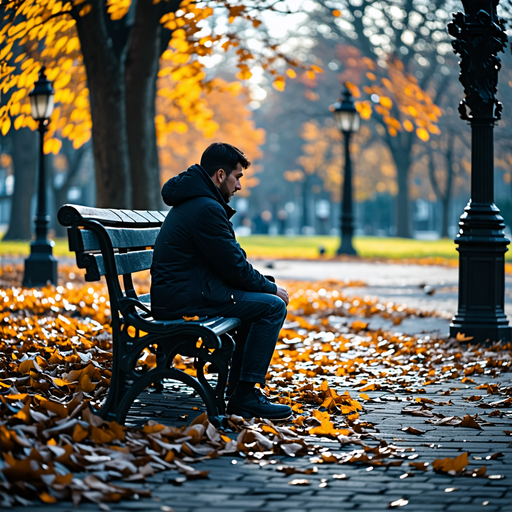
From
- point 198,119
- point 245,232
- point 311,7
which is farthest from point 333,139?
point 198,119

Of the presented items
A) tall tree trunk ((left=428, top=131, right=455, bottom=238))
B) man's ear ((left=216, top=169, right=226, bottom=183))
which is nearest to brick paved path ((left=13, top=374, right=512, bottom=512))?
man's ear ((left=216, top=169, right=226, bottom=183))

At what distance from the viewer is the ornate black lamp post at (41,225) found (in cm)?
1227

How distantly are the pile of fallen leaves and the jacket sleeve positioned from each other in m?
0.82

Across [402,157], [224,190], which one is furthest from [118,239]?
[402,157]

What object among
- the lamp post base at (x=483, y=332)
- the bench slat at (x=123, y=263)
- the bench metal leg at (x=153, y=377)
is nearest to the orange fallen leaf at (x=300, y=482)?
the bench metal leg at (x=153, y=377)

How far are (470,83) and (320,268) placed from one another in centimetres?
1145

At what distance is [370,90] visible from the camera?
1330 centimetres

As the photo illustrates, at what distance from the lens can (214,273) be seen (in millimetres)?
4758

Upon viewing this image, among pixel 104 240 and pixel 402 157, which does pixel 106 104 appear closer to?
pixel 104 240

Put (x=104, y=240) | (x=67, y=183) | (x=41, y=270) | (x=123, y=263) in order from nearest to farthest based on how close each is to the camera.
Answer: (x=104, y=240), (x=123, y=263), (x=41, y=270), (x=67, y=183)

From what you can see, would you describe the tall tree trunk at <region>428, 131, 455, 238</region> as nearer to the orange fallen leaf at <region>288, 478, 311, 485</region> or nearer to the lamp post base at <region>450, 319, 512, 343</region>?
the lamp post base at <region>450, 319, 512, 343</region>

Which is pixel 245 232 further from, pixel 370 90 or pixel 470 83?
pixel 470 83

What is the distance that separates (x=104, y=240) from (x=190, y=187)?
0.58 metres

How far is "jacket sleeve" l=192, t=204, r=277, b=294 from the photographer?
14.9 feet
